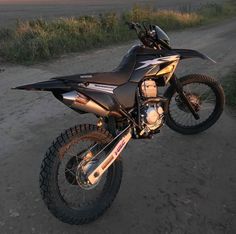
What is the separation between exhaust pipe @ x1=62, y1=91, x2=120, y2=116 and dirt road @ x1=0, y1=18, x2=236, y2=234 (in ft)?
3.02

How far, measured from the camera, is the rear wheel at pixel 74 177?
322 centimetres

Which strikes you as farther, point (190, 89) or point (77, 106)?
point (190, 89)

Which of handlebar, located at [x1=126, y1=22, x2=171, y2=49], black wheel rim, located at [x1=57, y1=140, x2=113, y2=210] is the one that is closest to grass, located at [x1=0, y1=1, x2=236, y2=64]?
handlebar, located at [x1=126, y1=22, x2=171, y2=49]

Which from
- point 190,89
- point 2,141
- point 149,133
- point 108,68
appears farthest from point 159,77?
point 108,68

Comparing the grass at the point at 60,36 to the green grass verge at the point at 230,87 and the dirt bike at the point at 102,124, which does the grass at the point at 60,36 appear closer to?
the green grass verge at the point at 230,87

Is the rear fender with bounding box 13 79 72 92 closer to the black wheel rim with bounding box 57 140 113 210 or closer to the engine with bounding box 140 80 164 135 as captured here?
the black wheel rim with bounding box 57 140 113 210

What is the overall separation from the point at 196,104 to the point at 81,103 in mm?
2034

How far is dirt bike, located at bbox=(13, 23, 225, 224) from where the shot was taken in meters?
3.28

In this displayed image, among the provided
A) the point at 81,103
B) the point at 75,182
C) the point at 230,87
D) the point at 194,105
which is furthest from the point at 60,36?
the point at 75,182

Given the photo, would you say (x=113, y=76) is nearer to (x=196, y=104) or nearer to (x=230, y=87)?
(x=196, y=104)

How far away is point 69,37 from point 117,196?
Answer: 736 cm

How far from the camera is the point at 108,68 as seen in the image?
8516mm

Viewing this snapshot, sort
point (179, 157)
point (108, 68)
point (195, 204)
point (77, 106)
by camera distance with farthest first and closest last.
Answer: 1. point (108, 68)
2. point (179, 157)
3. point (195, 204)
4. point (77, 106)

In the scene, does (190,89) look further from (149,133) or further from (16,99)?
(16,99)
